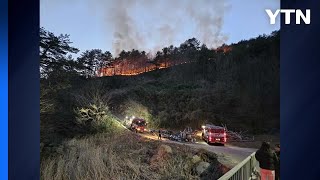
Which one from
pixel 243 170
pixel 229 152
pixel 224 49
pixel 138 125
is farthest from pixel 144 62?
pixel 243 170

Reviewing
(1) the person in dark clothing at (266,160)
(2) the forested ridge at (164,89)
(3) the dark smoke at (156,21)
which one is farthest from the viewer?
(3) the dark smoke at (156,21)

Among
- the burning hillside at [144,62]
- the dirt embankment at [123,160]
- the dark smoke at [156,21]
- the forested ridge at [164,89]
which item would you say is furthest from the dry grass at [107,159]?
the dark smoke at [156,21]

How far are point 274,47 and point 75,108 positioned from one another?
6.41 ft

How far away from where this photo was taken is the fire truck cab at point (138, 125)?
347cm

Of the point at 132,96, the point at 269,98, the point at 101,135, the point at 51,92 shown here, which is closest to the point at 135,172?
the point at 101,135

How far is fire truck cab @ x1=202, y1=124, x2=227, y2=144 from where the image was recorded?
10.7ft

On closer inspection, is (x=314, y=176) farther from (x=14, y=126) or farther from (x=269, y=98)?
(x=14, y=126)

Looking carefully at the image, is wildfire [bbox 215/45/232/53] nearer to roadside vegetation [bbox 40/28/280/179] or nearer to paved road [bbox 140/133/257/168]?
roadside vegetation [bbox 40/28/280/179]

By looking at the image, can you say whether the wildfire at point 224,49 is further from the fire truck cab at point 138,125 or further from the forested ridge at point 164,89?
the fire truck cab at point 138,125

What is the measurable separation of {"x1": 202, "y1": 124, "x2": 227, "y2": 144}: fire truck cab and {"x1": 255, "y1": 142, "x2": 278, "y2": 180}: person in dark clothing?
1.08 feet

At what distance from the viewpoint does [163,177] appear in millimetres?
3365

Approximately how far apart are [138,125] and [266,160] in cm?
123

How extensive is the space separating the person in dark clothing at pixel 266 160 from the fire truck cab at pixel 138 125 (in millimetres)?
1086

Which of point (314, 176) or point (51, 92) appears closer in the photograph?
point (314, 176)
